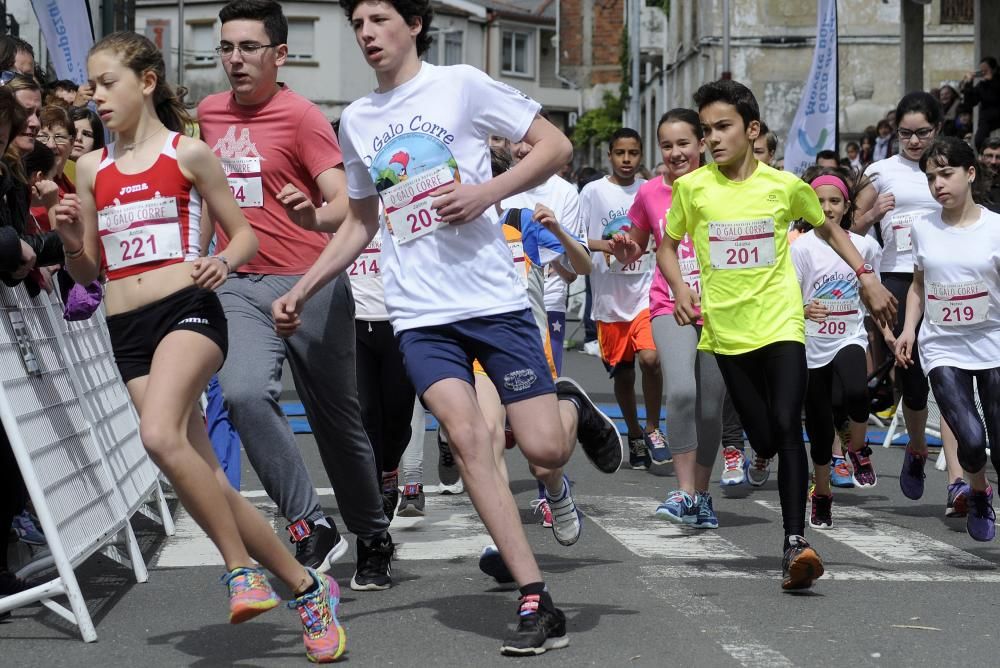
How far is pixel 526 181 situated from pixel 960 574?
290 centimetres

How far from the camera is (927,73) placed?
3809cm

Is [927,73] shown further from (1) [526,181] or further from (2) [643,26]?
(1) [526,181]

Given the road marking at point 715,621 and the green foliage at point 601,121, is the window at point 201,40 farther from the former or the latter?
the road marking at point 715,621

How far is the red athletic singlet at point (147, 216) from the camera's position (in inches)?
224

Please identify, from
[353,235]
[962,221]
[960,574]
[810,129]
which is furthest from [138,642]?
[810,129]

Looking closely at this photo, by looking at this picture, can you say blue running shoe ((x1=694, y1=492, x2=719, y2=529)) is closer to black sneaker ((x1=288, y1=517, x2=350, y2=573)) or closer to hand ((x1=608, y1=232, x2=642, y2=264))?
hand ((x1=608, y1=232, x2=642, y2=264))

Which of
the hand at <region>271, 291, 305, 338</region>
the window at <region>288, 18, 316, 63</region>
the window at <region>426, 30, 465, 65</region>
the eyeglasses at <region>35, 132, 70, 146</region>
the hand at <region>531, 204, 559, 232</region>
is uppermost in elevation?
the window at <region>426, 30, 465, 65</region>

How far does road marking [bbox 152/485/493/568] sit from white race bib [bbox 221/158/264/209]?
1.72 meters

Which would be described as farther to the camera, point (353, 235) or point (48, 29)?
point (48, 29)

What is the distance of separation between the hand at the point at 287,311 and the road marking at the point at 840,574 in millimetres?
2072

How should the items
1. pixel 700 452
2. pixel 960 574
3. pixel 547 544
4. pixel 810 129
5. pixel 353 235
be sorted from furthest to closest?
pixel 810 129 < pixel 700 452 < pixel 547 544 < pixel 960 574 < pixel 353 235

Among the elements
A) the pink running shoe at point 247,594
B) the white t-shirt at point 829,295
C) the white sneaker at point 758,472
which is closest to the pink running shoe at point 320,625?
the pink running shoe at point 247,594

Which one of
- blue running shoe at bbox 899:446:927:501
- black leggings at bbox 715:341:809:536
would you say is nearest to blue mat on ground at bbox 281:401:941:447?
blue running shoe at bbox 899:446:927:501

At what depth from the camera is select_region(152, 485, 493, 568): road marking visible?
304 inches
